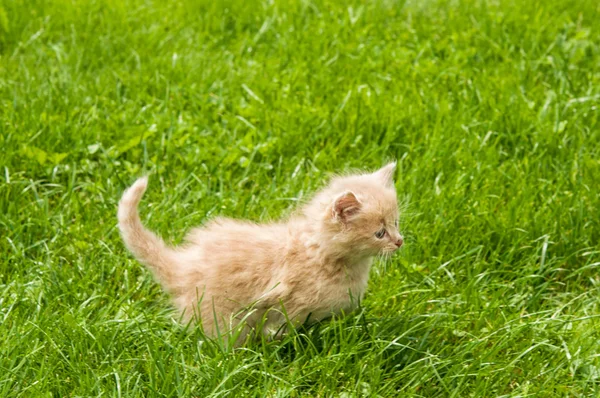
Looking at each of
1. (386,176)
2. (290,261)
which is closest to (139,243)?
(290,261)

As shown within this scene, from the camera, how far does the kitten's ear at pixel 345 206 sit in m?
3.94

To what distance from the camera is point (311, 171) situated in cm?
541

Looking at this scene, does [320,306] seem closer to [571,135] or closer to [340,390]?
[340,390]

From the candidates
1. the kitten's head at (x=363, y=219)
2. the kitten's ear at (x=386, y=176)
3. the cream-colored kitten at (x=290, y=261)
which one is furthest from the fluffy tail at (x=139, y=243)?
the kitten's ear at (x=386, y=176)

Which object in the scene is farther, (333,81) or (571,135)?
(333,81)

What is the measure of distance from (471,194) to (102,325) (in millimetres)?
2143

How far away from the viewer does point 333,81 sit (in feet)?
20.8

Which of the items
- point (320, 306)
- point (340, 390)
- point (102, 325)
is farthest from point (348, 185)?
point (102, 325)

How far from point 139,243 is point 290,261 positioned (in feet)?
2.40

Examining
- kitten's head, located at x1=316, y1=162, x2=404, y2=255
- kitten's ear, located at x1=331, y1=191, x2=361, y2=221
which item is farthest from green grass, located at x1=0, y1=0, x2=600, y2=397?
kitten's ear, located at x1=331, y1=191, x2=361, y2=221

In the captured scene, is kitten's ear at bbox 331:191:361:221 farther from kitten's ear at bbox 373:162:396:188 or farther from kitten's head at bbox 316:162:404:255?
kitten's ear at bbox 373:162:396:188

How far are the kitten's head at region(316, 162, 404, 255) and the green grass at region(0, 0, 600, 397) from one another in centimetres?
31

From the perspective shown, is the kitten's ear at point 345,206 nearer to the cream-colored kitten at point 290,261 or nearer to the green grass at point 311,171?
the cream-colored kitten at point 290,261

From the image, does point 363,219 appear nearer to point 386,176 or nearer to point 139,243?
point 386,176
